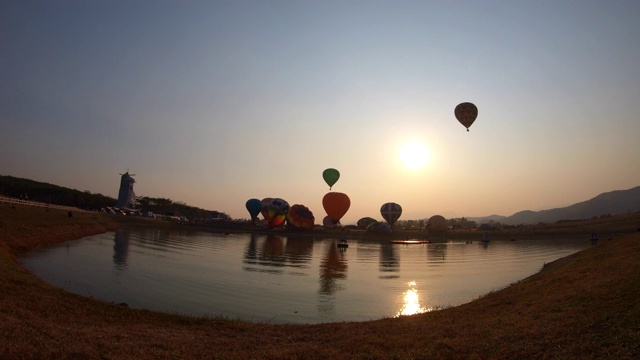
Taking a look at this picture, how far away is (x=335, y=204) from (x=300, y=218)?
880cm

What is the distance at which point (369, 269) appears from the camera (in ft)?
113

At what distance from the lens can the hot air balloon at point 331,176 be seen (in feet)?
295

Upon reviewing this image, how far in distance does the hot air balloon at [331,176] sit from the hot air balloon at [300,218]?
8.95m

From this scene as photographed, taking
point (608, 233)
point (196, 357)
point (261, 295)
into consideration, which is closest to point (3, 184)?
point (261, 295)

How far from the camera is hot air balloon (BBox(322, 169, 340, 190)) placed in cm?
9006

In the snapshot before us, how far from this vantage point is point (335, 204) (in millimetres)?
89938

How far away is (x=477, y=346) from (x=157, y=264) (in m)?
27.5

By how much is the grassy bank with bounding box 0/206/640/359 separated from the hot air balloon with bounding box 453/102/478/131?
91.9 feet

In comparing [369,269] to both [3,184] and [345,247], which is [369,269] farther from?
[3,184]

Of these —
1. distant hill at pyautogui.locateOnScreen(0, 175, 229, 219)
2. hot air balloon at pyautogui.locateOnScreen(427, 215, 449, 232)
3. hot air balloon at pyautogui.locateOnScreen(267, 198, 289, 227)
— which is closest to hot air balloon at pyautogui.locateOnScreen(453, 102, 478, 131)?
hot air balloon at pyautogui.locateOnScreen(427, 215, 449, 232)

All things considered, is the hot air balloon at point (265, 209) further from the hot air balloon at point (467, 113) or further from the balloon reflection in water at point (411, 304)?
the balloon reflection in water at point (411, 304)

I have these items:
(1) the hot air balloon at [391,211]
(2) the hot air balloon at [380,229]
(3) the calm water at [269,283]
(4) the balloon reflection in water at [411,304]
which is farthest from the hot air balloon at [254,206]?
(4) the balloon reflection in water at [411,304]

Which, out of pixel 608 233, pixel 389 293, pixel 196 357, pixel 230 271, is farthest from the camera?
pixel 608 233

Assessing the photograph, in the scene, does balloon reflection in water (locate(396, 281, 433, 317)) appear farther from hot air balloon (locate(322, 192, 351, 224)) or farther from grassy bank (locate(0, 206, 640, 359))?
hot air balloon (locate(322, 192, 351, 224))
